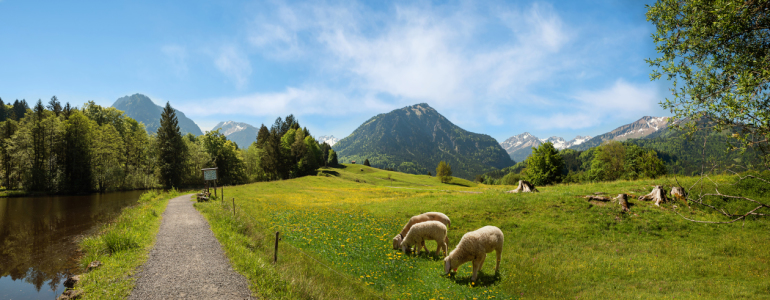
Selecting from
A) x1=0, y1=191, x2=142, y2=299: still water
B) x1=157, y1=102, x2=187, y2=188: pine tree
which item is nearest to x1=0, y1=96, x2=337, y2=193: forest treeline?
x1=157, y1=102, x2=187, y2=188: pine tree

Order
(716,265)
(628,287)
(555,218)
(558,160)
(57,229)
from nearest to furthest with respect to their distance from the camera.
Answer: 1. (628,287)
2. (716,265)
3. (555,218)
4. (57,229)
5. (558,160)

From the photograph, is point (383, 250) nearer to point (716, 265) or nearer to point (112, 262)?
point (112, 262)

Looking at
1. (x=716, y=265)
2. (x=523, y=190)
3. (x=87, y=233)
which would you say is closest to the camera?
(x=716, y=265)

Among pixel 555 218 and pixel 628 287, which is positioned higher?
pixel 555 218

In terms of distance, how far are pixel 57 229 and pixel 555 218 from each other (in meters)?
43.0

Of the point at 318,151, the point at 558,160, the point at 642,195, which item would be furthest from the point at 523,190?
the point at 318,151

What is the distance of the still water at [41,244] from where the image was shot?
53.2 ft

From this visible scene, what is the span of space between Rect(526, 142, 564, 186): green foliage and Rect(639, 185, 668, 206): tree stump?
112 ft

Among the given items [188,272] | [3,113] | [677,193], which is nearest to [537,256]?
[677,193]

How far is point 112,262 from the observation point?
47.3 feet

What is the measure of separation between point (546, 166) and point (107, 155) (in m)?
90.2

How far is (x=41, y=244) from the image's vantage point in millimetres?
22422

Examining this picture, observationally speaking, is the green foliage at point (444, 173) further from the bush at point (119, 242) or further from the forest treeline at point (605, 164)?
the bush at point (119, 242)

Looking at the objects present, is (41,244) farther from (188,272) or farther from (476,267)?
(476,267)
